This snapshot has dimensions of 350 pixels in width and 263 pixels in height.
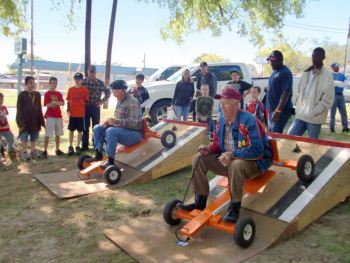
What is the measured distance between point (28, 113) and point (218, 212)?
5.41m

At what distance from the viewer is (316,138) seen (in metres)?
5.81

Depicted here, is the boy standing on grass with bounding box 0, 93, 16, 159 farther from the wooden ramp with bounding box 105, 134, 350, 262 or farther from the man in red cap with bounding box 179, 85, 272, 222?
the man in red cap with bounding box 179, 85, 272, 222

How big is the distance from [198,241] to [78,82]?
561 centimetres

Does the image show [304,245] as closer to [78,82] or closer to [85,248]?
[85,248]

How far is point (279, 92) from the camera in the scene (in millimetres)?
6184

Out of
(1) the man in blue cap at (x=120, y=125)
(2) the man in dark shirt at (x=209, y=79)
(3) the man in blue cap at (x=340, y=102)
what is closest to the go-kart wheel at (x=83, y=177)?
(1) the man in blue cap at (x=120, y=125)

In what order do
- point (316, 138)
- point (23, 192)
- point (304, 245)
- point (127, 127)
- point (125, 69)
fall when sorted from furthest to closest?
1. point (125, 69)
2. point (127, 127)
3. point (23, 192)
4. point (316, 138)
5. point (304, 245)

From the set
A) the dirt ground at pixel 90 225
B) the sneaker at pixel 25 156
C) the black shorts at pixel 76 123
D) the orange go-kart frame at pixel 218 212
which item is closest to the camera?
the dirt ground at pixel 90 225

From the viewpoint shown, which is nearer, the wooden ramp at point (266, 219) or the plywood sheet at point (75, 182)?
the wooden ramp at point (266, 219)

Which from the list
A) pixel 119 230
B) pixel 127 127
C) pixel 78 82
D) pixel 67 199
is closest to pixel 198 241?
pixel 119 230

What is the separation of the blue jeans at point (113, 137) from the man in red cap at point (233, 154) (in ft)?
7.78

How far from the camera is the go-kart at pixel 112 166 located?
21.2ft

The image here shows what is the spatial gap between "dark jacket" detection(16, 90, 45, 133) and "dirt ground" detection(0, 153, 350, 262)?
1.52 metres

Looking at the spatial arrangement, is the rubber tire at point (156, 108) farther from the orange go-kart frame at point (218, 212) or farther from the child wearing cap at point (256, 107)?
the orange go-kart frame at point (218, 212)
